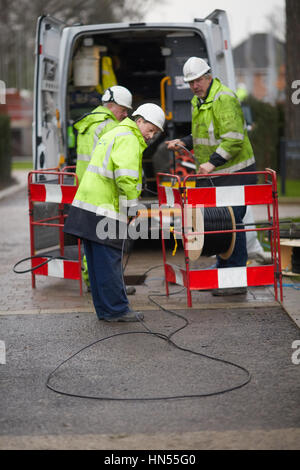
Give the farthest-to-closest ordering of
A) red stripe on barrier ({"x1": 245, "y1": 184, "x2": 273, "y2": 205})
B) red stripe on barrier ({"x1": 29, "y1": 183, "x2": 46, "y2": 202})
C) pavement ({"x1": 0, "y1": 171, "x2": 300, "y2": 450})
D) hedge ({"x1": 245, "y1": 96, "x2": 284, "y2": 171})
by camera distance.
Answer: hedge ({"x1": 245, "y1": 96, "x2": 284, "y2": 171}) → red stripe on barrier ({"x1": 29, "y1": 183, "x2": 46, "y2": 202}) → red stripe on barrier ({"x1": 245, "y1": 184, "x2": 273, "y2": 205}) → pavement ({"x1": 0, "y1": 171, "x2": 300, "y2": 450})

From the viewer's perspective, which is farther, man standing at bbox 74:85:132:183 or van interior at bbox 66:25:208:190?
van interior at bbox 66:25:208:190

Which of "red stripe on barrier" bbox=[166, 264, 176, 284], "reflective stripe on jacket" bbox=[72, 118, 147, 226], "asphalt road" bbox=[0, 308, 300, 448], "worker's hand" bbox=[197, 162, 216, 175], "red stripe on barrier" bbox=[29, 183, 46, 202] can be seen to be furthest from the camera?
"red stripe on barrier" bbox=[29, 183, 46, 202]

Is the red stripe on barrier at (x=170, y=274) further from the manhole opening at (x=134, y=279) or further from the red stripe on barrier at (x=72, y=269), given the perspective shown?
the red stripe on barrier at (x=72, y=269)

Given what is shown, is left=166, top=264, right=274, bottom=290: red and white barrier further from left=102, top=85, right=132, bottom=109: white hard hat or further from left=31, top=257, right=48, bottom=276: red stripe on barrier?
left=102, top=85, right=132, bottom=109: white hard hat

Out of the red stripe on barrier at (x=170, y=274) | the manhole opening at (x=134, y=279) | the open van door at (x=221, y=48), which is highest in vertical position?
the open van door at (x=221, y=48)

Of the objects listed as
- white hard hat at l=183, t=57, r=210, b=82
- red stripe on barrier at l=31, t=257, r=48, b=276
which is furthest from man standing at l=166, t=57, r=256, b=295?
red stripe on barrier at l=31, t=257, r=48, b=276

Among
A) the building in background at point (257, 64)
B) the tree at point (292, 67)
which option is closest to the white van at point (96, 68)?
the tree at point (292, 67)

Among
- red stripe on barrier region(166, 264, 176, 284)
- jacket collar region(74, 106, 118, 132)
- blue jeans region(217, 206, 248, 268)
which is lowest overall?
red stripe on barrier region(166, 264, 176, 284)

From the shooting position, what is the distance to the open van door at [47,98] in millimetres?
9961

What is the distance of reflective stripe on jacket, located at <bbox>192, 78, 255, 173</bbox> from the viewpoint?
25.4 feet

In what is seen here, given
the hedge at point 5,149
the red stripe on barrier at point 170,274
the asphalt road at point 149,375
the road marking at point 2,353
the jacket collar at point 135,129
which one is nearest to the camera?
the asphalt road at point 149,375

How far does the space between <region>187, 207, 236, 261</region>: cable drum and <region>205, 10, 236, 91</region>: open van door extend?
9.95 ft

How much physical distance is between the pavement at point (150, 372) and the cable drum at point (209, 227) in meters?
0.53

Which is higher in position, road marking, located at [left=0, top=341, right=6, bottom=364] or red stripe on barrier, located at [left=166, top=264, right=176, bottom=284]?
red stripe on barrier, located at [left=166, top=264, right=176, bottom=284]
